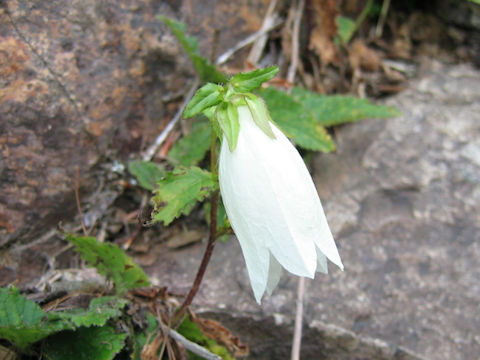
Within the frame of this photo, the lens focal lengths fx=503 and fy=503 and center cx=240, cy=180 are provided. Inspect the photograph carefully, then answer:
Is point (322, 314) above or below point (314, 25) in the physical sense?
below

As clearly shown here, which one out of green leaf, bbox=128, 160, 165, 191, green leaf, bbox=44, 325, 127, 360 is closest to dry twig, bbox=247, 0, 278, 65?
green leaf, bbox=128, 160, 165, 191

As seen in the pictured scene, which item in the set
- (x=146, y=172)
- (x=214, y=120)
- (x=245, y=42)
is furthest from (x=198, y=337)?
(x=245, y=42)

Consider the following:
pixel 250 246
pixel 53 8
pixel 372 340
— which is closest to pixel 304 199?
pixel 250 246

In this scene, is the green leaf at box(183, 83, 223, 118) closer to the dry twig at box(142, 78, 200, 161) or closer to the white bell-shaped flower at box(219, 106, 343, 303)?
the white bell-shaped flower at box(219, 106, 343, 303)

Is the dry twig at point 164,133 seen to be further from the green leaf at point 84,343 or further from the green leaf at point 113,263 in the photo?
the green leaf at point 84,343

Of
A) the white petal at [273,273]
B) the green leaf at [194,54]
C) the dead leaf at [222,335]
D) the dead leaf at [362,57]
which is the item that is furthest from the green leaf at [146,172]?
the dead leaf at [362,57]

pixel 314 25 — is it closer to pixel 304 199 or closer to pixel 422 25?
pixel 422 25
